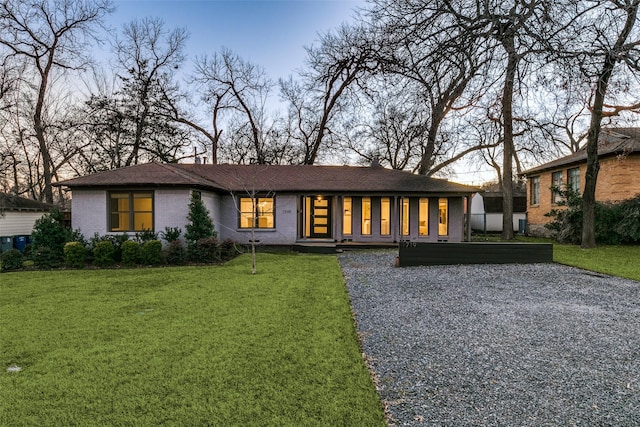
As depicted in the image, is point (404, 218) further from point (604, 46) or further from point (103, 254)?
point (103, 254)

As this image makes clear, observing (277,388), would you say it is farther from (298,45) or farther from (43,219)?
(298,45)

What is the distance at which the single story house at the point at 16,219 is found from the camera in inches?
596

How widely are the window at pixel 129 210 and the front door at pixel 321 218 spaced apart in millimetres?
6731

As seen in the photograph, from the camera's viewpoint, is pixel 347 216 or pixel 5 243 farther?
pixel 347 216

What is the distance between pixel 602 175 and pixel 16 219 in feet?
90.6

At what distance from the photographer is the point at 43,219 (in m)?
11.4

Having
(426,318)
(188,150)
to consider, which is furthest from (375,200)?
(188,150)

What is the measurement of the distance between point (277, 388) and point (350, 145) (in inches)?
955

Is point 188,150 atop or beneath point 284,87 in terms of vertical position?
beneath

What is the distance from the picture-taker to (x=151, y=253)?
11.1 m

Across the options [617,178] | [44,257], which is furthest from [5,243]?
[617,178]

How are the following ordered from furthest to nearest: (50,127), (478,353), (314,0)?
(50,127), (314,0), (478,353)

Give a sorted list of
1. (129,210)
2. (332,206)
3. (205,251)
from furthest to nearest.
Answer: (332,206) < (129,210) < (205,251)

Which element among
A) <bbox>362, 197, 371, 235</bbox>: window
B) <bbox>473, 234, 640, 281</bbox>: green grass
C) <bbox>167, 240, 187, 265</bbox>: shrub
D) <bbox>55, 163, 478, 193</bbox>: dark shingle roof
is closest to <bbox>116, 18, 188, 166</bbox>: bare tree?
<bbox>55, 163, 478, 193</bbox>: dark shingle roof
